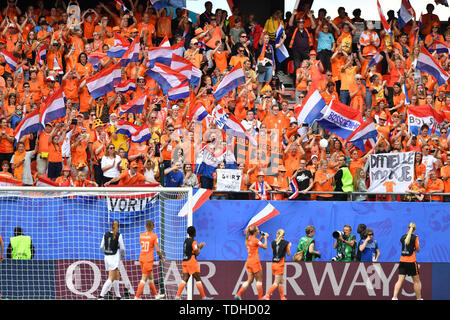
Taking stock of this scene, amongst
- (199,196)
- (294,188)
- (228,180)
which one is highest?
(228,180)

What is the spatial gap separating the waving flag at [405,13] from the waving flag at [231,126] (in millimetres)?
8533

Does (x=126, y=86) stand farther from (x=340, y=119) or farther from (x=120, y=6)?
(x=340, y=119)

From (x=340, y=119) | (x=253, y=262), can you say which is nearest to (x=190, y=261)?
(x=253, y=262)

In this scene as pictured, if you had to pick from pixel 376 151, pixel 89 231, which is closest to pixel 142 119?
pixel 89 231

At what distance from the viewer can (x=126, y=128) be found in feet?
71.8

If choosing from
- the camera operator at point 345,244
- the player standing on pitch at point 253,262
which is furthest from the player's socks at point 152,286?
the camera operator at point 345,244

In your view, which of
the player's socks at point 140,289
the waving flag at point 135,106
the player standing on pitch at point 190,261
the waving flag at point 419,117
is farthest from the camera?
the waving flag at point 419,117

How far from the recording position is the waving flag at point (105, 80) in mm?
22625

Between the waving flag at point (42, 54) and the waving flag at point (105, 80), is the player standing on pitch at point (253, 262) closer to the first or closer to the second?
the waving flag at point (105, 80)

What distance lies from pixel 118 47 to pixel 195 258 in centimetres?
712

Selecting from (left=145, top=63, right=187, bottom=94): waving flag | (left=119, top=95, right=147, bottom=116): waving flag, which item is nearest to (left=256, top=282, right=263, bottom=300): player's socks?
(left=119, top=95, right=147, bottom=116): waving flag

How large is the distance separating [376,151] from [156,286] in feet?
21.2

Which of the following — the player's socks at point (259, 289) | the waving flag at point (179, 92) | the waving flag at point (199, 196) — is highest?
the waving flag at point (179, 92)

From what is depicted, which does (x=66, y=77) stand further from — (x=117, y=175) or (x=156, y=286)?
(x=156, y=286)
